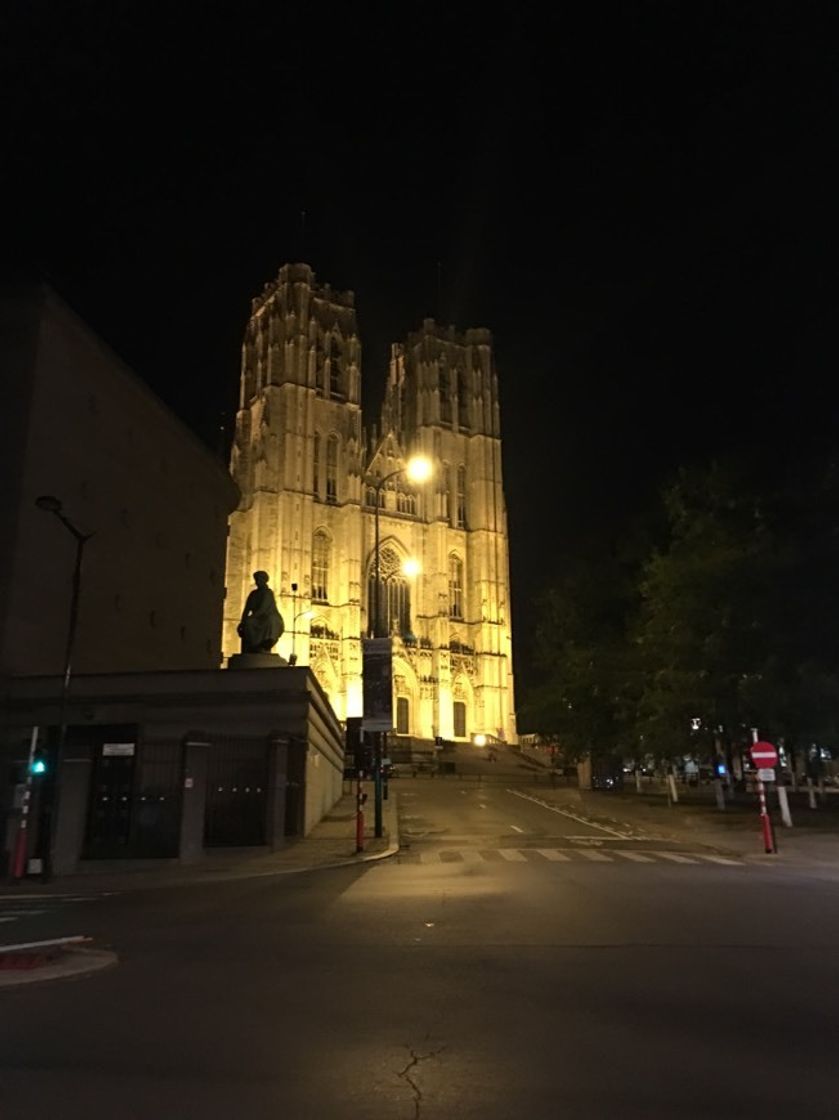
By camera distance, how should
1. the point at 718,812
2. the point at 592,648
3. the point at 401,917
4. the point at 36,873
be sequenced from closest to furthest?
the point at 401,917
the point at 36,873
the point at 718,812
the point at 592,648

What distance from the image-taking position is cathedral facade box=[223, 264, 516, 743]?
7788 centimetres

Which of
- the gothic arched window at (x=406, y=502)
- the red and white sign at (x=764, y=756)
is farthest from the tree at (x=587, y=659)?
the gothic arched window at (x=406, y=502)

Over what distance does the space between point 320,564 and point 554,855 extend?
63522mm

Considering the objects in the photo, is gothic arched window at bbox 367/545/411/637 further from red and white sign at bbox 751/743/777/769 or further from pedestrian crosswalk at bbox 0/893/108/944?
pedestrian crosswalk at bbox 0/893/108/944

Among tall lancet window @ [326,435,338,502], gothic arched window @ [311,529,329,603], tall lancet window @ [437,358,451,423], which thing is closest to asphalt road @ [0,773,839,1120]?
gothic arched window @ [311,529,329,603]

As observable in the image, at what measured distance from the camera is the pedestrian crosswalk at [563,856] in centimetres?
1758

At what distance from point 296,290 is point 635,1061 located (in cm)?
8692

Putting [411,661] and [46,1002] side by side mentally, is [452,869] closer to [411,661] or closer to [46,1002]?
[46,1002]

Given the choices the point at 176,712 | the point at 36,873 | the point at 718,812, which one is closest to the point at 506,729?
the point at 718,812

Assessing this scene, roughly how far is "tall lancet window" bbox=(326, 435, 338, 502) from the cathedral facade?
0.19 meters

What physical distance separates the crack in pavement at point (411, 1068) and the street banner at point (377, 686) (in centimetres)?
1692

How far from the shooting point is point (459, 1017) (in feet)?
19.7

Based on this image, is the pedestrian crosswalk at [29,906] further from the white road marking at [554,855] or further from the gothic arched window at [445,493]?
the gothic arched window at [445,493]

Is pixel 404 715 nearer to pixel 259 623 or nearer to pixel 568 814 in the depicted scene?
pixel 568 814
